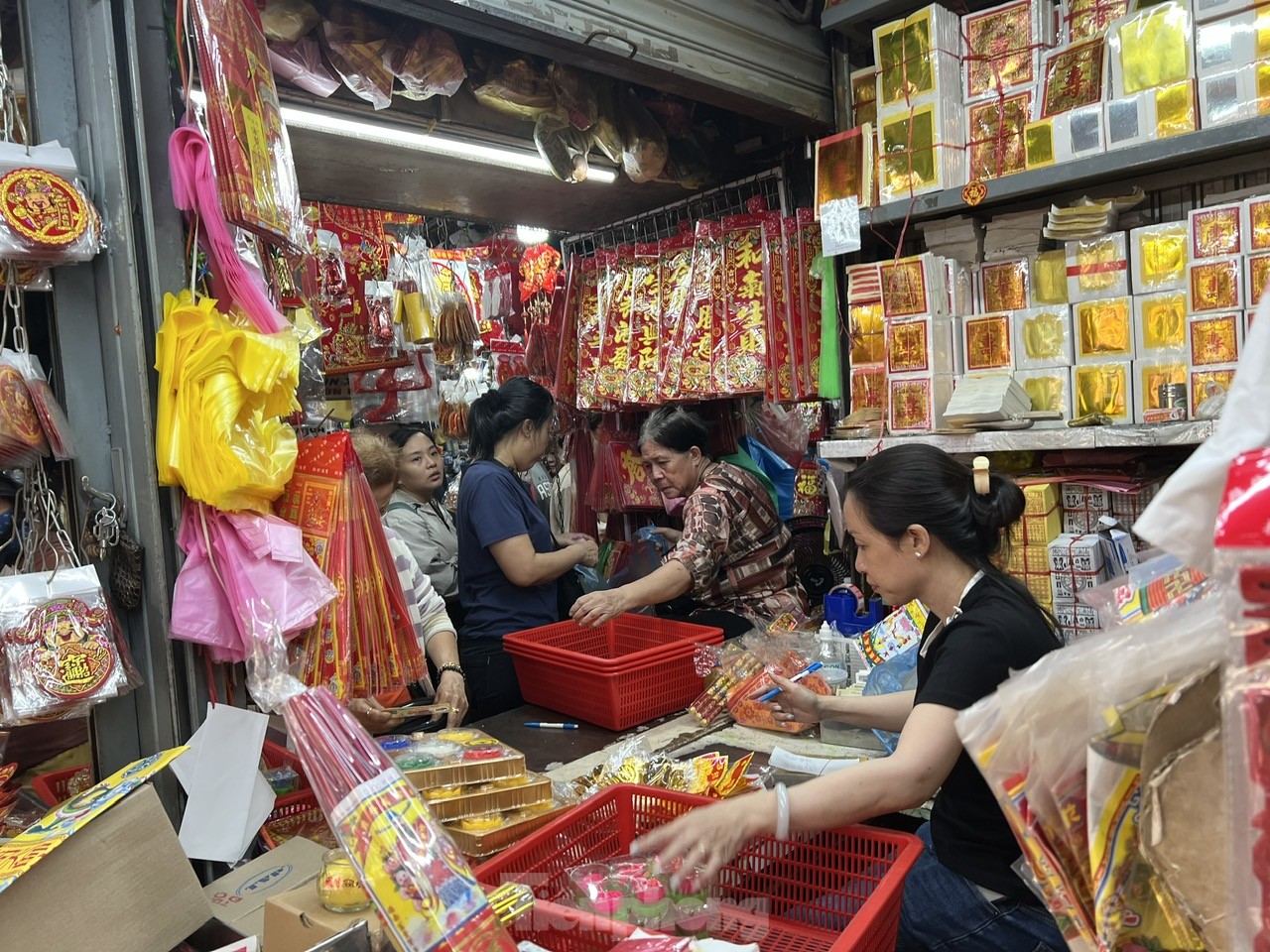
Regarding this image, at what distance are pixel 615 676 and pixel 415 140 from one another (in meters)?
2.11

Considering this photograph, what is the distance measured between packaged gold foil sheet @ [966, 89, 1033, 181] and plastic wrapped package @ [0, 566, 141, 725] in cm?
268

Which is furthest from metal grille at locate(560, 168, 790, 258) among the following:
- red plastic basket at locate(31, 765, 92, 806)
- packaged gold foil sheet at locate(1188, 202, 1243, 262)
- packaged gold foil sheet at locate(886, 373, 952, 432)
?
red plastic basket at locate(31, 765, 92, 806)

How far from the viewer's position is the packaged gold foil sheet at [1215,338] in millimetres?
2340

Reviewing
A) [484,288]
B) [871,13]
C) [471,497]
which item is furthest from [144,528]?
[484,288]

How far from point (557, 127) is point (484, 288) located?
1653mm

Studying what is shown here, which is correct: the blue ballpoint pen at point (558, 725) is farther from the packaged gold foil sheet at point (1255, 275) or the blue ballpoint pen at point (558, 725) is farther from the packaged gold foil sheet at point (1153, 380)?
the packaged gold foil sheet at point (1255, 275)

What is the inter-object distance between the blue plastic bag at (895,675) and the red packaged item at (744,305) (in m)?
1.52

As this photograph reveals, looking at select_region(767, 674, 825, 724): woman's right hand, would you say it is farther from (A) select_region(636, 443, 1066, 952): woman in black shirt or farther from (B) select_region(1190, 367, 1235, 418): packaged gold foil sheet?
(B) select_region(1190, 367, 1235, 418): packaged gold foil sheet

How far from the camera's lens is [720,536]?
3.35 m

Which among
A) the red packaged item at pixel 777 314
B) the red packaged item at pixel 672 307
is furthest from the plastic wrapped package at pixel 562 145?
the red packaged item at pixel 777 314

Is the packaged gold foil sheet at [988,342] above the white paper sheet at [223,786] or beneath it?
above

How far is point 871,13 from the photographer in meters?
3.03

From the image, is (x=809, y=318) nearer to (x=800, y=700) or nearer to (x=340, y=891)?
(x=800, y=700)

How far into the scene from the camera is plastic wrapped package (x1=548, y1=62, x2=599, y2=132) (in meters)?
3.17
